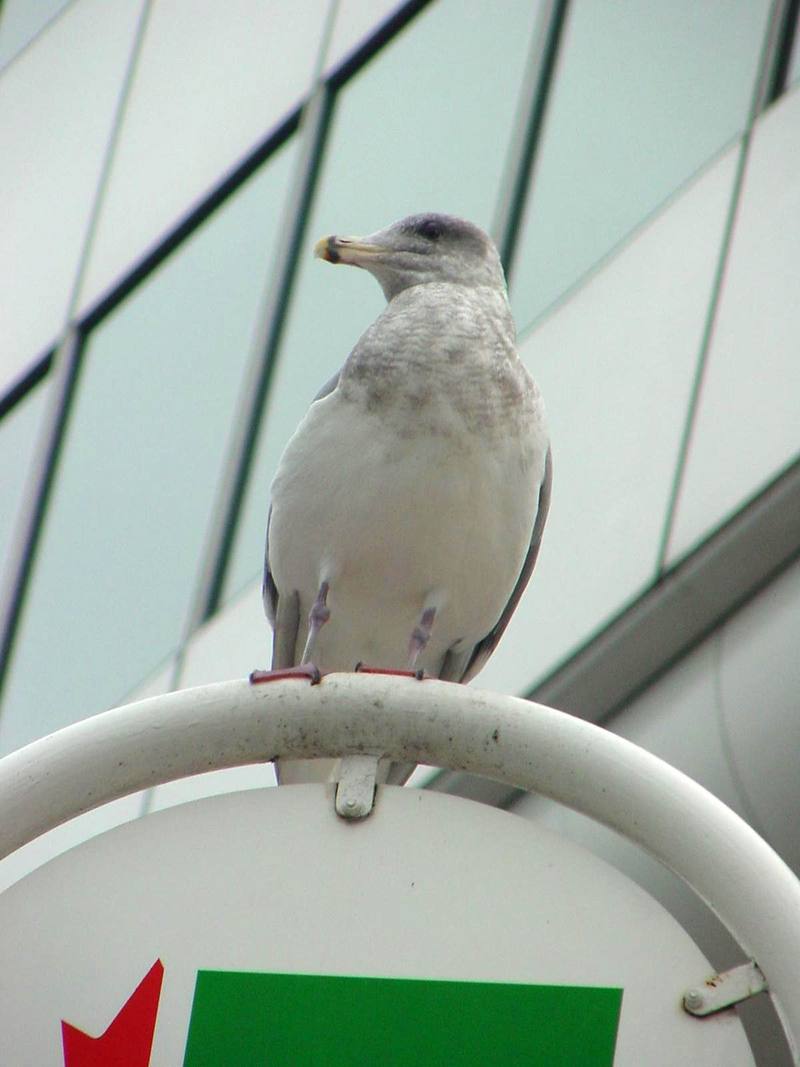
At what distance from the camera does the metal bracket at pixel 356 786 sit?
84.3 inches

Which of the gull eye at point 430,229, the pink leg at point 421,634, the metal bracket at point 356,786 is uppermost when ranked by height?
the gull eye at point 430,229

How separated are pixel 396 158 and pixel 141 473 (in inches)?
77.8

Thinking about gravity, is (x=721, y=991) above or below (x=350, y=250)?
below

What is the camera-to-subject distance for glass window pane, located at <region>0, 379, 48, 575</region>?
9.12 meters

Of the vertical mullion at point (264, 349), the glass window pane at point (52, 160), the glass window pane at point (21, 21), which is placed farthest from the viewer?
the glass window pane at point (21, 21)

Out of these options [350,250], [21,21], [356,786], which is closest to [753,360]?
[350,250]

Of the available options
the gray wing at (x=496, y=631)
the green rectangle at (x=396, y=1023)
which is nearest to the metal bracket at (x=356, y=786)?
the green rectangle at (x=396, y=1023)

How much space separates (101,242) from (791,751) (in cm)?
523

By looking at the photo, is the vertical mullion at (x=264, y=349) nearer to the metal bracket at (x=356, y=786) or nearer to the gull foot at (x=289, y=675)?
A: the gull foot at (x=289, y=675)

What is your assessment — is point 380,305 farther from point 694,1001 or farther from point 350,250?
point 694,1001

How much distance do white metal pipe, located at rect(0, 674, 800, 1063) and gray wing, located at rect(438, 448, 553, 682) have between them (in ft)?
6.77

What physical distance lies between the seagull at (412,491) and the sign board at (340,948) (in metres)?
1.31

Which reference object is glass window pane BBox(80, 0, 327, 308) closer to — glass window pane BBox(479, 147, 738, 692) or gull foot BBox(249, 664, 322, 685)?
glass window pane BBox(479, 147, 738, 692)

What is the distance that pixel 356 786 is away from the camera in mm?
2180
